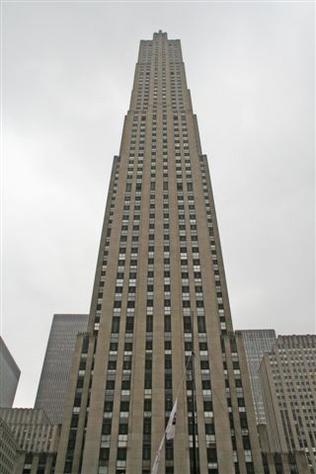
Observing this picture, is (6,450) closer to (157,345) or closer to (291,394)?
(157,345)

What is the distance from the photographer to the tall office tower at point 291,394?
154 metres

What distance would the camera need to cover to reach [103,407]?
209ft

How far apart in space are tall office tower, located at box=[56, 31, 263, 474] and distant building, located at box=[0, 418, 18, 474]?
81.9 m

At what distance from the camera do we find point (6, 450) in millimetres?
140125

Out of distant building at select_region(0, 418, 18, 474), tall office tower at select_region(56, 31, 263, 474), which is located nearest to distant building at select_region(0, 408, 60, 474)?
distant building at select_region(0, 418, 18, 474)

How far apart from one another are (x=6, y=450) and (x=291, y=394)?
350 feet

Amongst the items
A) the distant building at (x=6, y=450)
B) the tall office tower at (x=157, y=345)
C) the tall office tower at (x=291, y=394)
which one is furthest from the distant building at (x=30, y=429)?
the tall office tower at (x=157, y=345)

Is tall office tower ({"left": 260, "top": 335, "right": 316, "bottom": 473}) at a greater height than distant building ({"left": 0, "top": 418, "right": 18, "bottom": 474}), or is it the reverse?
tall office tower ({"left": 260, "top": 335, "right": 316, "bottom": 473})

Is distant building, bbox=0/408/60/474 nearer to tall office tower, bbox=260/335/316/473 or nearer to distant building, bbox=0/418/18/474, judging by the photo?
distant building, bbox=0/418/18/474

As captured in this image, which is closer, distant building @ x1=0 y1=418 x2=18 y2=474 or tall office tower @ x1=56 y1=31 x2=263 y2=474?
tall office tower @ x1=56 y1=31 x2=263 y2=474

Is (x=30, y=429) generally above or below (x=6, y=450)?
above

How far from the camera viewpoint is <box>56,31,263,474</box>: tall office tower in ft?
195

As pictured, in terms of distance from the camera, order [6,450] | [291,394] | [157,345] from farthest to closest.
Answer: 1. [291,394]
2. [6,450]
3. [157,345]

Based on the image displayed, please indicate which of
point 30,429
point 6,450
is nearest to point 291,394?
point 6,450
